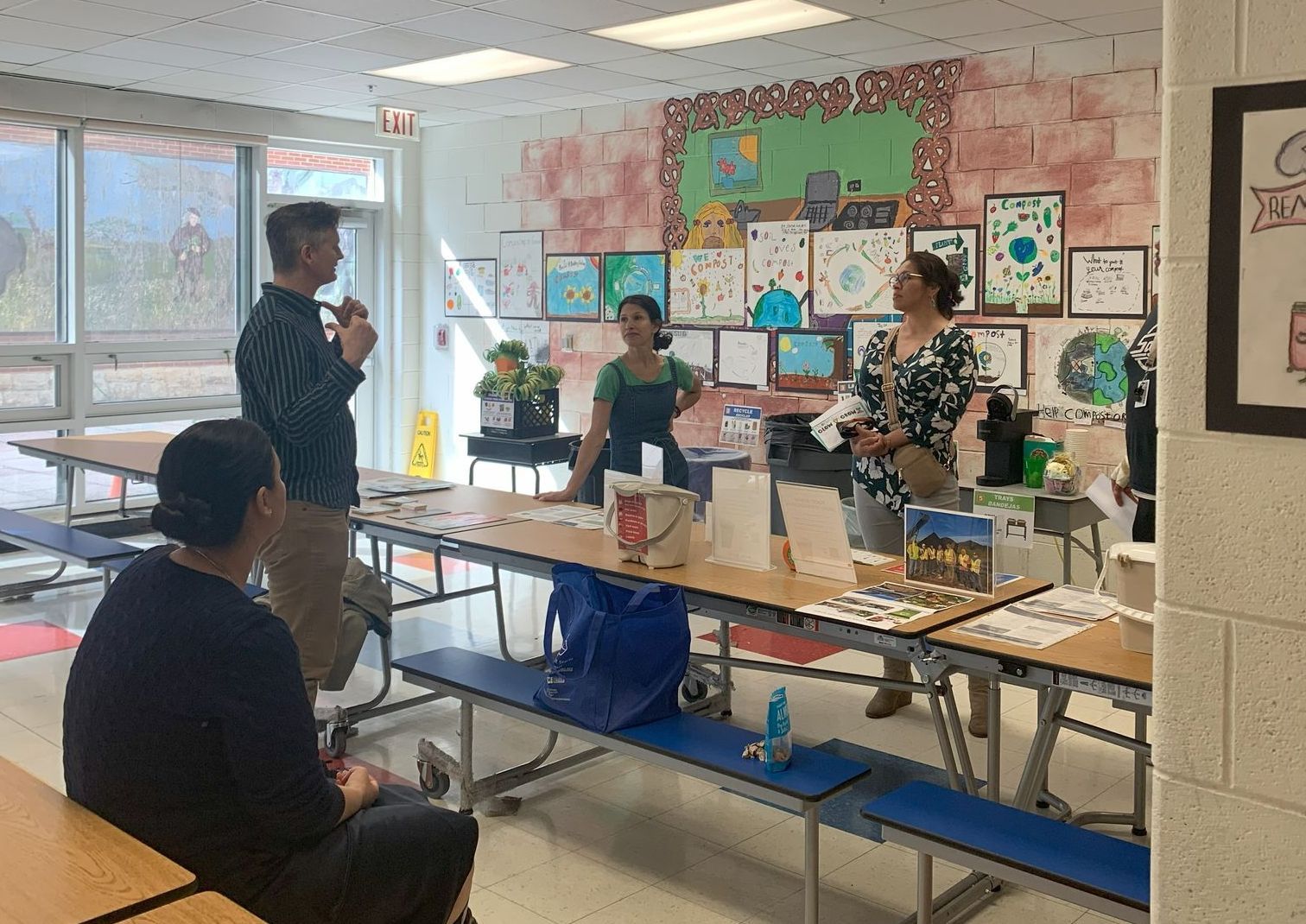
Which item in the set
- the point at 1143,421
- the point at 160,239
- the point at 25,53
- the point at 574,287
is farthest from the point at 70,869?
the point at 160,239

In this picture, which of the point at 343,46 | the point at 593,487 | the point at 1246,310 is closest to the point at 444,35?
the point at 343,46

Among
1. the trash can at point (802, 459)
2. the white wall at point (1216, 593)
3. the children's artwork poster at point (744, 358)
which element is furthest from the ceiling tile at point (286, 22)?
the white wall at point (1216, 593)

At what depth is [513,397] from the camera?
6859 mm

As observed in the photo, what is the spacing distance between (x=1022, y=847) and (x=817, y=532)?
1217 millimetres

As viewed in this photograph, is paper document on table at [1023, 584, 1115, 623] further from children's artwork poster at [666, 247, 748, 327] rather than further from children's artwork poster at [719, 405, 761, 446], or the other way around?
children's artwork poster at [666, 247, 748, 327]

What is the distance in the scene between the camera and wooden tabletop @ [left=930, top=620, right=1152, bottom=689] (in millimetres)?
2574

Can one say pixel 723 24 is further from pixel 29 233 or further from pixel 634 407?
pixel 29 233

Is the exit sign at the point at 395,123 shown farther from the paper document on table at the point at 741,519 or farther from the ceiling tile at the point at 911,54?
the paper document on table at the point at 741,519

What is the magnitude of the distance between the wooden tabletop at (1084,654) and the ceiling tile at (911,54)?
380cm

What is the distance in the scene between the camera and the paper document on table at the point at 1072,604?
306 cm

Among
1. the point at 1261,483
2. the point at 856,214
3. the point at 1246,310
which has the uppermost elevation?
the point at 856,214

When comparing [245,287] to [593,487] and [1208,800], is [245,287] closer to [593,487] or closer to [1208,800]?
[593,487]

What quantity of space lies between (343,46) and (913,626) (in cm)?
472

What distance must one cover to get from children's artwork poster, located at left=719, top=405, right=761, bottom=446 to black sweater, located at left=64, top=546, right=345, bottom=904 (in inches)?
209
